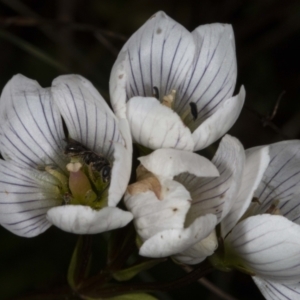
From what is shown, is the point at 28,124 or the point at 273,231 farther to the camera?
the point at 28,124

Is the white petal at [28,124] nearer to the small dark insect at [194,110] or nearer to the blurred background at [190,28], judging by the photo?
the small dark insect at [194,110]

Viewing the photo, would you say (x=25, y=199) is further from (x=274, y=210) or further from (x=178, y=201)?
(x=274, y=210)

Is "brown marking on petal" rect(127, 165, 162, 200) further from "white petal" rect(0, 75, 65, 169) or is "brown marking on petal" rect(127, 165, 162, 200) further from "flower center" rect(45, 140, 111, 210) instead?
"white petal" rect(0, 75, 65, 169)

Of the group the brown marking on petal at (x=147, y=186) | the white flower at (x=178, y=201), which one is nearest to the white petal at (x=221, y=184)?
the white flower at (x=178, y=201)

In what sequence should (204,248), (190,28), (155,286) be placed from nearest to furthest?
(204,248) → (155,286) → (190,28)

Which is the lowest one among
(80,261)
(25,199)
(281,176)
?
(80,261)

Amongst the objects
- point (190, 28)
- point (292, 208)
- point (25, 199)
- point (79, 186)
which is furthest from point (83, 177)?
point (190, 28)
